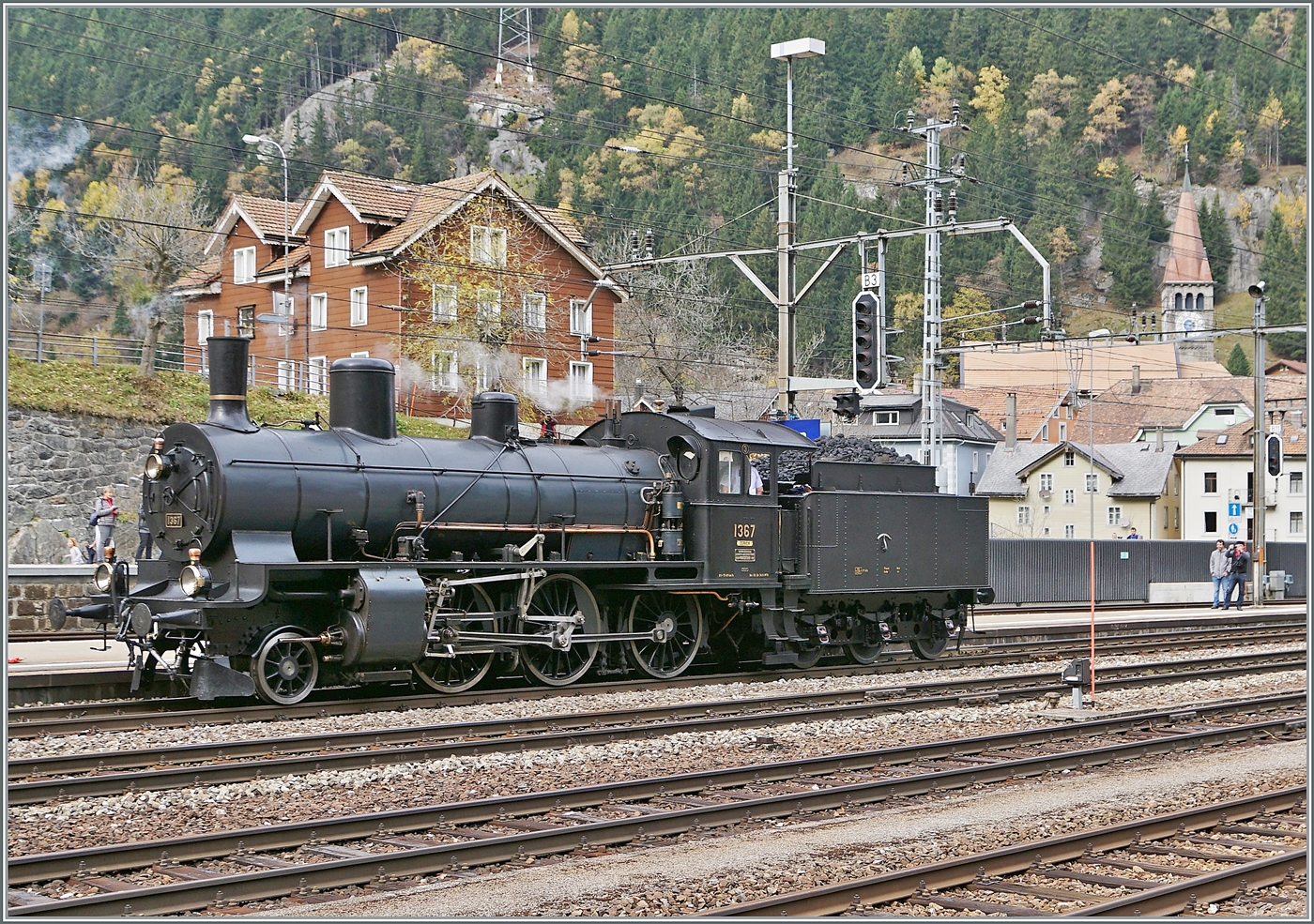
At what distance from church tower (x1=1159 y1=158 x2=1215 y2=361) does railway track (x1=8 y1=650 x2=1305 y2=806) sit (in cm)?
9782

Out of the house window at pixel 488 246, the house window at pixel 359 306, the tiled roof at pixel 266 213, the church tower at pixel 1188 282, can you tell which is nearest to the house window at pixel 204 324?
the tiled roof at pixel 266 213

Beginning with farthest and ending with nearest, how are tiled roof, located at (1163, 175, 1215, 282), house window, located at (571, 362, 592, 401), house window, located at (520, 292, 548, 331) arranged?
tiled roof, located at (1163, 175, 1215, 282) < house window, located at (571, 362, 592, 401) < house window, located at (520, 292, 548, 331)

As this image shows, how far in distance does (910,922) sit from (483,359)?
106 feet

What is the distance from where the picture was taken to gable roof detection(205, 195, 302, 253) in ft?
145

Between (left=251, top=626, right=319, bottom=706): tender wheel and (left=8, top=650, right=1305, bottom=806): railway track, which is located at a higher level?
(left=251, top=626, right=319, bottom=706): tender wheel

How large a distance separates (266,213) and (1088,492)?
41.5 m

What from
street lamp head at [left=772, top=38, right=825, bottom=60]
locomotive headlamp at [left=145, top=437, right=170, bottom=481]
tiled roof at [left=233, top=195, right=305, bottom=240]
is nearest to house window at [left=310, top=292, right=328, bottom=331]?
tiled roof at [left=233, top=195, right=305, bottom=240]

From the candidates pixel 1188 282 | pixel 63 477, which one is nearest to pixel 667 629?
pixel 63 477

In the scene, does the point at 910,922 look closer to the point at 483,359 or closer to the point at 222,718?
the point at 222,718

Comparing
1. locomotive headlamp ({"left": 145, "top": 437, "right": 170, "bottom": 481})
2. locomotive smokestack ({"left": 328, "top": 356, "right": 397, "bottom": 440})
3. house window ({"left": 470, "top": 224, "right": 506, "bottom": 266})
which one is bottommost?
locomotive headlamp ({"left": 145, "top": 437, "right": 170, "bottom": 481})

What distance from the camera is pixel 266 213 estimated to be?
45.5m

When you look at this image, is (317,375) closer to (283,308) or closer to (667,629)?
(283,308)

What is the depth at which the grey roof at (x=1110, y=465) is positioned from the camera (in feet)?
216

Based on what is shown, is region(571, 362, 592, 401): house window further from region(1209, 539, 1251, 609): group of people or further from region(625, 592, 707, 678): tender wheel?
region(625, 592, 707, 678): tender wheel
